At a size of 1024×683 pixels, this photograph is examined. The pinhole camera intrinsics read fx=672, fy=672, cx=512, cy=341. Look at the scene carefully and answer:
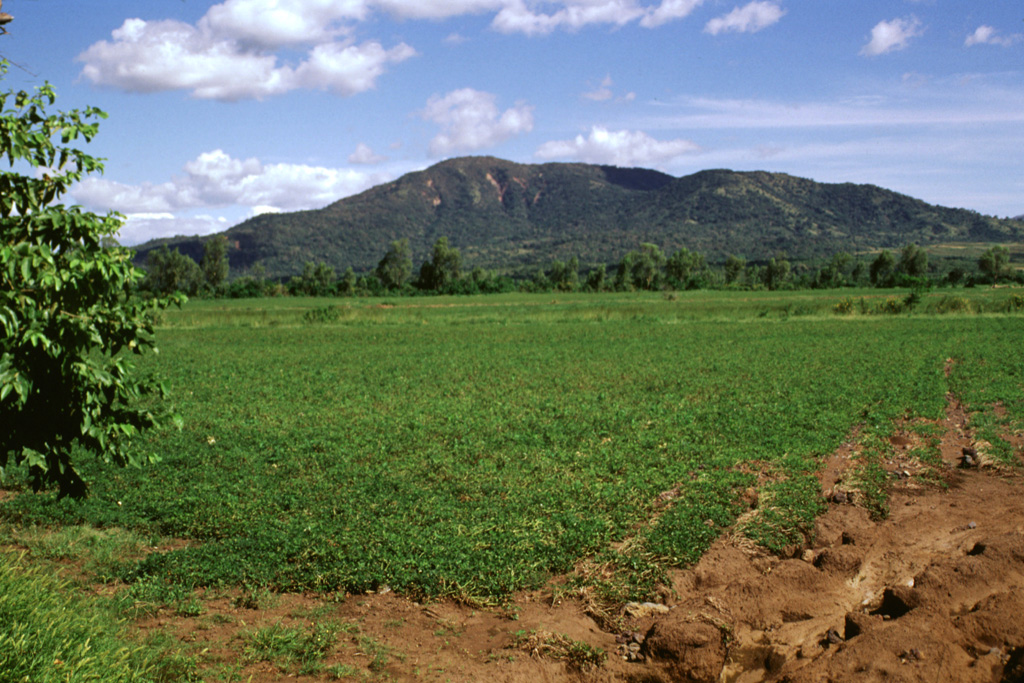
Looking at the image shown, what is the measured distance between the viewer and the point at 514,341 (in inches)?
1177

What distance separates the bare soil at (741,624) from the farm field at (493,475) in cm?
15

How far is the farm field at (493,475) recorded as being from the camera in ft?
23.0

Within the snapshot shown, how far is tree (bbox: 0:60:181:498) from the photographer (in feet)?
13.7

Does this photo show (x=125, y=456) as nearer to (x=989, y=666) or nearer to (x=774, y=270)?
(x=989, y=666)

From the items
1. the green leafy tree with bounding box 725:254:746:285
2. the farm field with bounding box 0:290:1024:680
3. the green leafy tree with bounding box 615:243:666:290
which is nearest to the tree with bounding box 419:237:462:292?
the green leafy tree with bounding box 615:243:666:290

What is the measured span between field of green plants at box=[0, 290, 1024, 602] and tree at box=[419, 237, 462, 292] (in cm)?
7372

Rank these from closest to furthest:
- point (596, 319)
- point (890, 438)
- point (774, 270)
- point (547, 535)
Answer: point (547, 535)
point (890, 438)
point (596, 319)
point (774, 270)

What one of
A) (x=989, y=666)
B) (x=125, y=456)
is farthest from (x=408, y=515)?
(x=989, y=666)

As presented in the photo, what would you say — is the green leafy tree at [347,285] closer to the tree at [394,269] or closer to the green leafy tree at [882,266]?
the tree at [394,269]

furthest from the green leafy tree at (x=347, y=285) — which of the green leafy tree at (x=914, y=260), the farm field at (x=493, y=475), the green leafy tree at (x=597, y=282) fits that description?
the green leafy tree at (x=914, y=260)

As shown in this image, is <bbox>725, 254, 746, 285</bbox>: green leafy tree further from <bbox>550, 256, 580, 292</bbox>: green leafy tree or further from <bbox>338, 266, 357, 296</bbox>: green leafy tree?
<bbox>338, 266, 357, 296</bbox>: green leafy tree

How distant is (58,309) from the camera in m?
4.34

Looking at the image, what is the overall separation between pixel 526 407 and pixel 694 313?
1278 inches

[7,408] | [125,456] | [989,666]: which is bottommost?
[989,666]
